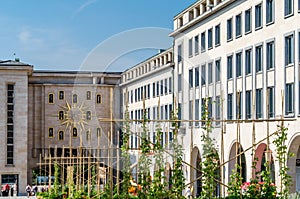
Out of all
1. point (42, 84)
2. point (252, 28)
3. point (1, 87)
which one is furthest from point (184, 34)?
point (42, 84)

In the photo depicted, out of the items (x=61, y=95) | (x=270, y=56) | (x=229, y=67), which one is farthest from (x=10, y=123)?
(x=270, y=56)

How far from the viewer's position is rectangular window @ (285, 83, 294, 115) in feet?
118

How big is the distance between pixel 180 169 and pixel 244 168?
23438 mm

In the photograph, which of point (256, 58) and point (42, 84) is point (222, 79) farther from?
point (42, 84)

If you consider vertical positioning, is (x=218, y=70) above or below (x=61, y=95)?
below

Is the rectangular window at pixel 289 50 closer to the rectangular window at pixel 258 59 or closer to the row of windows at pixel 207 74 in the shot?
the rectangular window at pixel 258 59

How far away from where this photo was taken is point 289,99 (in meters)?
36.3

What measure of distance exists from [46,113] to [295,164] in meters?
51.2

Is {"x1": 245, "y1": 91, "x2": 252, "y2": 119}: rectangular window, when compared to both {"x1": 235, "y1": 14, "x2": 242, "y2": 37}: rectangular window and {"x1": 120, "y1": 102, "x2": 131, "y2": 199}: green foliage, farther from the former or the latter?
{"x1": 120, "y1": 102, "x2": 131, "y2": 199}: green foliage

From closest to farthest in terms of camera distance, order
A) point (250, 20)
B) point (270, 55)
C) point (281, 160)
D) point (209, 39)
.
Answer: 1. point (281, 160)
2. point (270, 55)
3. point (250, 20)
4. point (209, 39)

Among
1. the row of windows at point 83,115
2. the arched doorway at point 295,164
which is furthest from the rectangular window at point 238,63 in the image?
the row of windows at point 83,115

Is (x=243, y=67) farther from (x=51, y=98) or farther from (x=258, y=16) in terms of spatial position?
(x=51, y=98)

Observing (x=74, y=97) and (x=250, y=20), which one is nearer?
(x=250, y=20)

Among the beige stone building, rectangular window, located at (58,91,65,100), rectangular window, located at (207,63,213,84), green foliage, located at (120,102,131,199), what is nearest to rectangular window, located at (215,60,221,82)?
rectangular window, located at (207,63,213,84)
